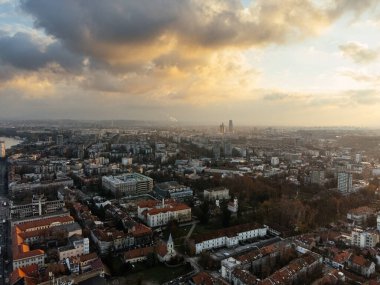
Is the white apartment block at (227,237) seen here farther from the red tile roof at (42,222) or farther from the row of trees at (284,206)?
the red tile roof at (42,222)

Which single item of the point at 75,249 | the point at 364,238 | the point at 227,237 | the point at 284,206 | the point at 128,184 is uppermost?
the point at 284,206

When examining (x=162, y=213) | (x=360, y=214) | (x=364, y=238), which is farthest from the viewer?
(x=162, y=213)

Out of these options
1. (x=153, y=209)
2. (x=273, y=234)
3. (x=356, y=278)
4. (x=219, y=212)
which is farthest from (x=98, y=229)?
(x=356, y=278)

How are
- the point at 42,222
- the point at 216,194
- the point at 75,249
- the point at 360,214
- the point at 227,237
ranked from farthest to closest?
1. the point at 216,194
2. the point at 360,214
3. the point at 42,222
4. the point at 227,237
5. the point at 75,249

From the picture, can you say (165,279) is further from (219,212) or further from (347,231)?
(347,231)

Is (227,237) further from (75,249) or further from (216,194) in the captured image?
(216,194)

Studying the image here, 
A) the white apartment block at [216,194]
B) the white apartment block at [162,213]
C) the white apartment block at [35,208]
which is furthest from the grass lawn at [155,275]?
the white apartment block at [216,194]

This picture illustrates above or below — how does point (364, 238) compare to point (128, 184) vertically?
above

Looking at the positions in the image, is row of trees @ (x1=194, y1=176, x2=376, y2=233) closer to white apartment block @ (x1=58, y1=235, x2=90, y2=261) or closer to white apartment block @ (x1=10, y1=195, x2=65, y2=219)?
white apartment block @ (x1=58, y1=235, x2=90, y2=261)

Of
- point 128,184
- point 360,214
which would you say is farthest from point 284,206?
point 128,184
